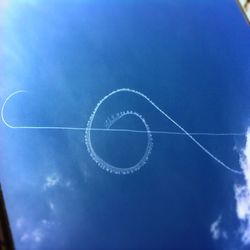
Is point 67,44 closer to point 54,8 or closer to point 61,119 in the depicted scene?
point 54,8

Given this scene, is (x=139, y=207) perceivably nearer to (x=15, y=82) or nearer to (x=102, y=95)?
(x=102, y=95)

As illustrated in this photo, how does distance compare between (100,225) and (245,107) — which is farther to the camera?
(245,107)

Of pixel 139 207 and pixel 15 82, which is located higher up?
pixel 15 82

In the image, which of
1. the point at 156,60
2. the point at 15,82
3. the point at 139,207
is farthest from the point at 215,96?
the point at 15,82

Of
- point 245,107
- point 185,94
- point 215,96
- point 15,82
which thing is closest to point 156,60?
point 185,94

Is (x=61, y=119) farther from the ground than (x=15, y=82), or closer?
closer

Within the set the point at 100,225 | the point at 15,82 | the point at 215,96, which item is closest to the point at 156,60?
the point at 215,96

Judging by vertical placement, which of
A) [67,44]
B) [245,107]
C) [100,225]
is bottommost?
[100,225]

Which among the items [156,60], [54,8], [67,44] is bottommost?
[156,60]

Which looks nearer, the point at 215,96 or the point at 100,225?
the point at 100,225
